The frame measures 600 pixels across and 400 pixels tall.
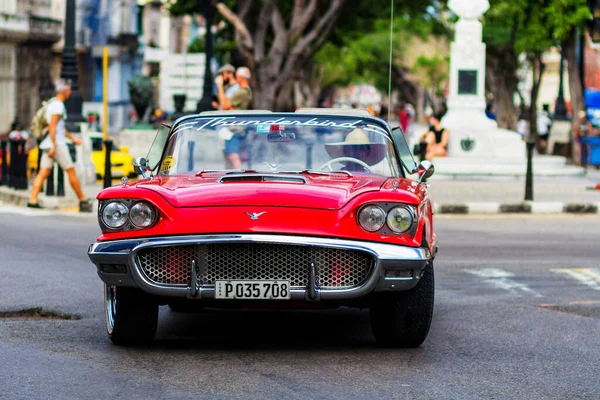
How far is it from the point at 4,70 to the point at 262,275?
180 ft

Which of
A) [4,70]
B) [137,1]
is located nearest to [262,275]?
[4,70]

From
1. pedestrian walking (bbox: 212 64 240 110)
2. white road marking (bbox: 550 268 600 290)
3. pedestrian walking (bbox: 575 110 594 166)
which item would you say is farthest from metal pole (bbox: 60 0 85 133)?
white road marking (bbox: 550 268 600 290)

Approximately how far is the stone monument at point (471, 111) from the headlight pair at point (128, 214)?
23533 mm

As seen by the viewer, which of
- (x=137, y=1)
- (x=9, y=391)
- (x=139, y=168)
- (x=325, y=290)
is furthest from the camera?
(x=137, y=1)

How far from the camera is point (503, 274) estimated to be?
12578 mm

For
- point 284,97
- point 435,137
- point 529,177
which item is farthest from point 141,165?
point 284,97

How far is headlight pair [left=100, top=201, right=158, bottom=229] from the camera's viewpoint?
7.93 m

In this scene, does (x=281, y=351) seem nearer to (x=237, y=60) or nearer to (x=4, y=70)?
(x=237, y=60)

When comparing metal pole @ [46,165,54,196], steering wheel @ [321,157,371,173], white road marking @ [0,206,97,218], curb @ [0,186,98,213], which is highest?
steering wheel @ [321,157,371,173]

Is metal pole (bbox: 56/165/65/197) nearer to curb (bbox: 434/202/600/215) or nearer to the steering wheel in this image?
curb (bbox: 434/202/600/215)

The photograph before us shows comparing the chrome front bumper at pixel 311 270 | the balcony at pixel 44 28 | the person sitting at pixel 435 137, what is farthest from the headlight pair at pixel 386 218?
the balcony at pixel 44 28

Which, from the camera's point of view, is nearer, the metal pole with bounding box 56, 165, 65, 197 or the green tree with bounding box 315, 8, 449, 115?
the metal pole with bounding box 56, 165, 65, 197

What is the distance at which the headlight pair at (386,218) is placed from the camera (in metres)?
7.88

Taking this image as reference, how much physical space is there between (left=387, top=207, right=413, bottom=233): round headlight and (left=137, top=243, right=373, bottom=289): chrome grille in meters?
0.21
